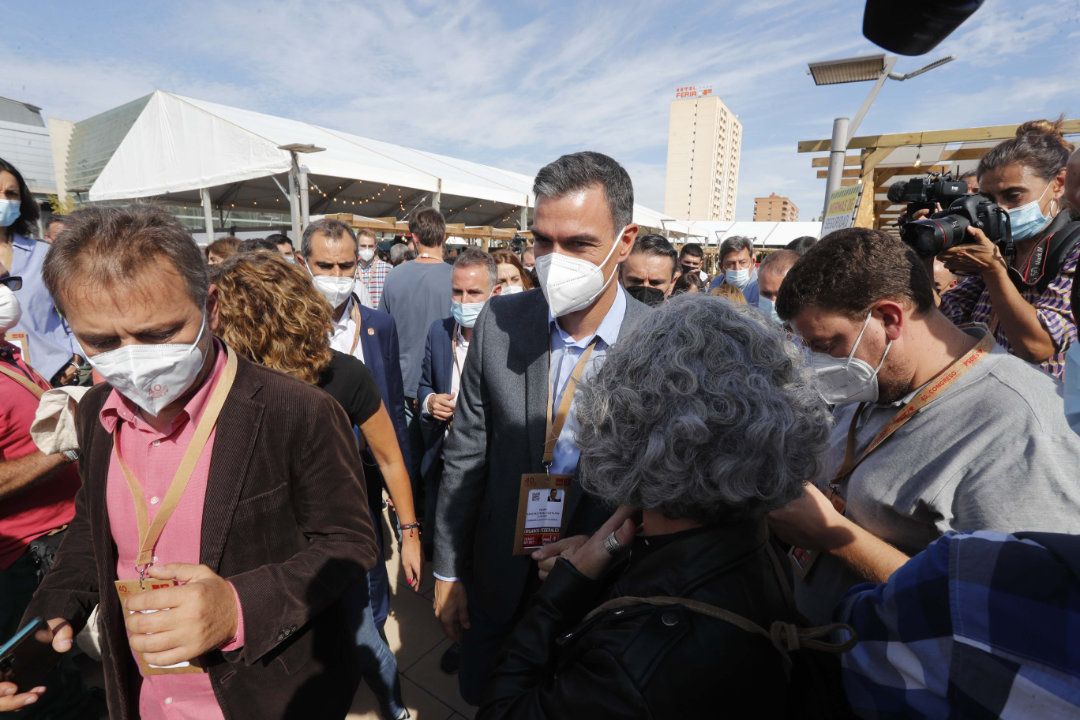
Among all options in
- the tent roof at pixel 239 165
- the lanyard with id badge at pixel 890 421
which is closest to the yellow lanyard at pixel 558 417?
the lanyard with id badge at pixel 890 421

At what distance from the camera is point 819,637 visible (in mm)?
900

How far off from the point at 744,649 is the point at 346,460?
1166mm

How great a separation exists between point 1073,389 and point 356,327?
10.1 feet

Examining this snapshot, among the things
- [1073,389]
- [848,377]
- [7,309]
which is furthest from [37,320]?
[1073,389]

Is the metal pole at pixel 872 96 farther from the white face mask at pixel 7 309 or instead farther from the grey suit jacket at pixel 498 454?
the white face mask at pixel 7 309

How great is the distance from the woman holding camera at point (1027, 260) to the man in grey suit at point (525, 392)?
1.61m

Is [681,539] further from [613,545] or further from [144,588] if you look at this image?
[144,588]

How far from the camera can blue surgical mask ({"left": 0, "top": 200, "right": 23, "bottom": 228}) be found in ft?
10.2

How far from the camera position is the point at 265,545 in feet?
4.54

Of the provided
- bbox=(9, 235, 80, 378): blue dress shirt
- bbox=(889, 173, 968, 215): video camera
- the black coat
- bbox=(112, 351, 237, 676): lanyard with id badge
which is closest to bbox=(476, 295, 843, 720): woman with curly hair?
the black coat

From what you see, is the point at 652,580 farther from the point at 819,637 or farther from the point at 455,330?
the point at 455,330

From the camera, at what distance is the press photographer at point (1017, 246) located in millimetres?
2160

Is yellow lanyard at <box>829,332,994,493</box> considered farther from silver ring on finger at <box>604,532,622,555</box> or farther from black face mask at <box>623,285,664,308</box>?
black face mask at <box>623,285,664,308</box>

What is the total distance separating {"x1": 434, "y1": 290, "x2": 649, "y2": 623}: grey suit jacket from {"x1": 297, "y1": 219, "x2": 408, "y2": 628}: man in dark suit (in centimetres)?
114
